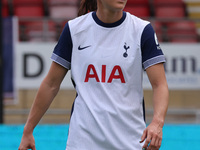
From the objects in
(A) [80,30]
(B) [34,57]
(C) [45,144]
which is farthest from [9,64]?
(A) [80,30]

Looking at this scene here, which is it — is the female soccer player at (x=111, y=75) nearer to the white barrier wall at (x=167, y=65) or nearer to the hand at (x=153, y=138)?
the hand at (x=153, y=138)

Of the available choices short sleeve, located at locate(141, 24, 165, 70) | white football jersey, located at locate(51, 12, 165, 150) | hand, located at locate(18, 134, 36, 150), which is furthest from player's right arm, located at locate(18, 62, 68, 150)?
short sleeve, located at locate(141, 24, 165, 70)

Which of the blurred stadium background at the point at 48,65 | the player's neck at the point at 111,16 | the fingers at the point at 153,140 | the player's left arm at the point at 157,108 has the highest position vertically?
the player's neck at the point at 111,16

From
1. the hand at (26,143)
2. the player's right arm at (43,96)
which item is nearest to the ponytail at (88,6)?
the player's right arm at (43,96)

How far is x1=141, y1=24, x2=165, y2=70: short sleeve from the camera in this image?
277cm

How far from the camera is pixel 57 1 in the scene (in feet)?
37.5

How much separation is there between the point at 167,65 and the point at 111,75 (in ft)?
23.7

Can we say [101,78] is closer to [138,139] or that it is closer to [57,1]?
[138,139]

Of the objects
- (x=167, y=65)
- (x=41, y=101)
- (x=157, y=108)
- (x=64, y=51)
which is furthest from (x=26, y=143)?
(x=167, y=65)

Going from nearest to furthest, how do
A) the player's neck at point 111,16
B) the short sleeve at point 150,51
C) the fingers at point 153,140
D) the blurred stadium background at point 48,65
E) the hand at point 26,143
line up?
the fingers at point 153,140 → the short sleeve at point 150,51 → the player's neck at point 111,16 → the hand at point 26,143 → the blurred stadium background at point 48,65

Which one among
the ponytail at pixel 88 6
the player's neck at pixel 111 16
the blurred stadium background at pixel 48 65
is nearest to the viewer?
the player's neck at pixel 111 16

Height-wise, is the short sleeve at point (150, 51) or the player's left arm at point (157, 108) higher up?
the short sleeve at point (150, 51)

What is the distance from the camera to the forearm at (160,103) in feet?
8.68

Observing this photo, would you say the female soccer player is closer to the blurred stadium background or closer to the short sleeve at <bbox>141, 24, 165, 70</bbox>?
the short sleeve at <bbox>141, 24, 165, 70</bbox>
